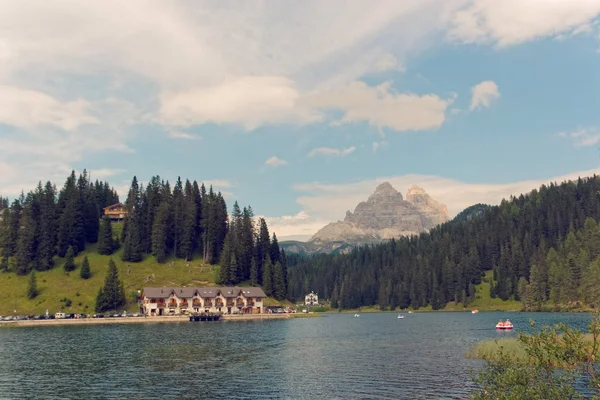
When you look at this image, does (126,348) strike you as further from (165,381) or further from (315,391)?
(315,391)

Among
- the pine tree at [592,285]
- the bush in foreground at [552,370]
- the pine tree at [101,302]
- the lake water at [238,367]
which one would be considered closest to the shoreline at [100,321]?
the pine tree at [101,302]

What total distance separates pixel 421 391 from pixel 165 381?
29.3m

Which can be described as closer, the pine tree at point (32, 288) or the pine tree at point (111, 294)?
the pine tree at point (111, 294)

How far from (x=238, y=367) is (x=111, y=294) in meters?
130

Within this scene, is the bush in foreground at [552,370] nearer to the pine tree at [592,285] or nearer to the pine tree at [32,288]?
the pine tree at [592,285]

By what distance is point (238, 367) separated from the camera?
71.0m

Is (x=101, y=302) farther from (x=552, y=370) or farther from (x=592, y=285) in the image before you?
(x=552, y=370)

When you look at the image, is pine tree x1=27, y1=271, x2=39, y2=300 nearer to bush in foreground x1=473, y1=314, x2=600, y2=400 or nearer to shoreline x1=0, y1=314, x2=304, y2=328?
shoreline x1=0, y1=314, x2=304, y2=328

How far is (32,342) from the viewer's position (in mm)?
108750

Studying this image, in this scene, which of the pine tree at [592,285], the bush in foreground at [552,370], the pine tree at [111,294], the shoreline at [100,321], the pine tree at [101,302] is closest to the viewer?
the bush in foreground at [552,370]

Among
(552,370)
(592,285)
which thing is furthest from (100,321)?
(592,285)

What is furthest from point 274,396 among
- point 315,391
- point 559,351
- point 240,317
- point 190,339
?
point 240,317

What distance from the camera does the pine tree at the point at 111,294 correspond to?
18338 centimetres

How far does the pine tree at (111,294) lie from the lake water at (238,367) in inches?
2758
